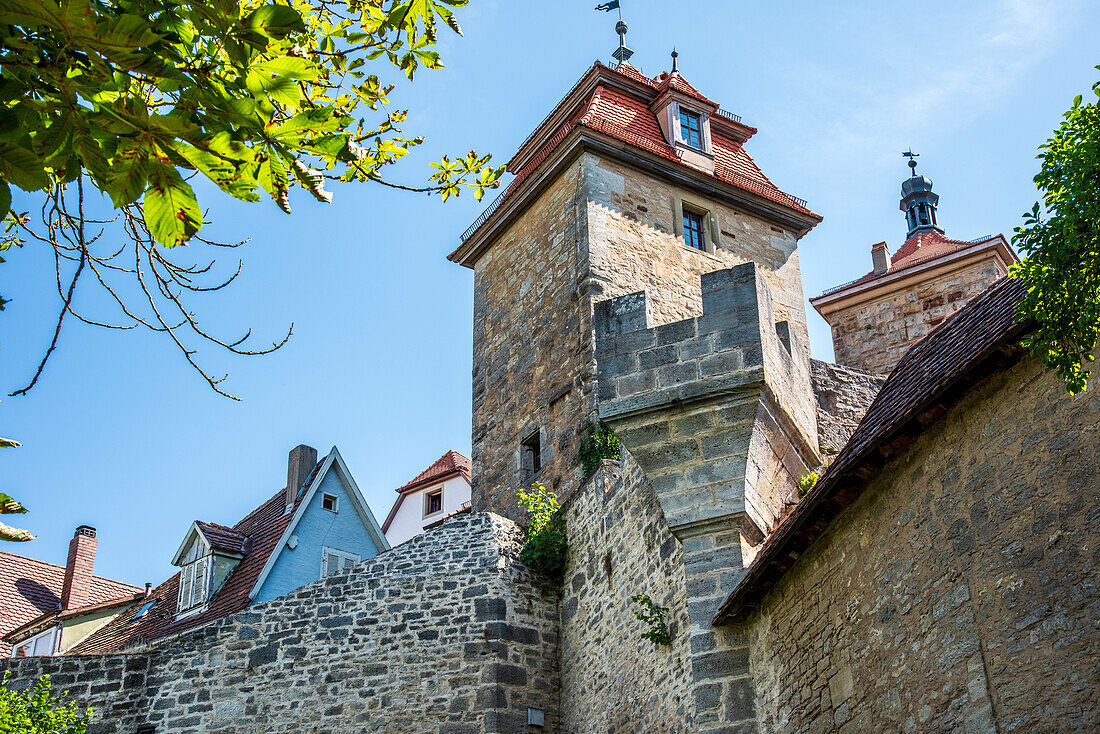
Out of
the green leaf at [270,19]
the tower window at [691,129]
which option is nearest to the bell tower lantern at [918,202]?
the tower window at [691,129]

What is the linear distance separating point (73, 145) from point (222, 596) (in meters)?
13.3

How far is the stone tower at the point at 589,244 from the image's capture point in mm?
17438

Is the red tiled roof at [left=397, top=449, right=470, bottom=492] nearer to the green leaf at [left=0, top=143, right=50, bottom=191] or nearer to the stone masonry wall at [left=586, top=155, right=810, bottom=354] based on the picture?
the stone masonry wall at [left=586, top=155, right=810, bottom=354]

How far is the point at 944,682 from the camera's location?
6727 millimetres

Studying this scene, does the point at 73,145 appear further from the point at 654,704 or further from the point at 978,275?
the point at 978,275

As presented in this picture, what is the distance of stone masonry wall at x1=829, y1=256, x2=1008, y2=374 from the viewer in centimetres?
2025

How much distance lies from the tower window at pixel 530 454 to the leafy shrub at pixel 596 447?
1.48 m

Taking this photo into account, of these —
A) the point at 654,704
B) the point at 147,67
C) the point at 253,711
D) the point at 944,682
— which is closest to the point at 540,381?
the point at 253,711

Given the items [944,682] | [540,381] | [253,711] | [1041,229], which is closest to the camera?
[1041,229]

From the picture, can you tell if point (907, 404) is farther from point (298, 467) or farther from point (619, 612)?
point (298, 467)

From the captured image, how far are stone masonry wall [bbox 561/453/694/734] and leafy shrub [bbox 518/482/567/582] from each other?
0.44 ft

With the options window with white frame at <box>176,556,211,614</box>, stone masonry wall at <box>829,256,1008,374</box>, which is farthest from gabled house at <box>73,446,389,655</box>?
stone masonry wall at <box>829,256,1008,374</box>

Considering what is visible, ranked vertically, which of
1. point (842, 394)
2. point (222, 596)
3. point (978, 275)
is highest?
point (978, 275)

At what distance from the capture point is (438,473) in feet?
100
